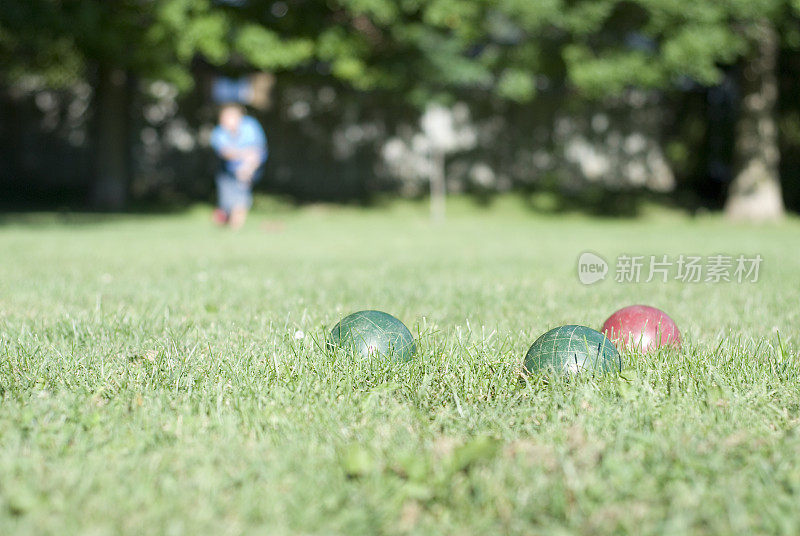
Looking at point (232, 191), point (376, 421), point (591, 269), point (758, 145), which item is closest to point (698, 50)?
point (758, 145)

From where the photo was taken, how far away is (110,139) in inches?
630

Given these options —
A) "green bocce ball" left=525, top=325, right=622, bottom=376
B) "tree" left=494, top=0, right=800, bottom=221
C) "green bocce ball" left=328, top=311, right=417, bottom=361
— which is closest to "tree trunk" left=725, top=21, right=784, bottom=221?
"tree" left=494, top=0, right=800, bottom=221

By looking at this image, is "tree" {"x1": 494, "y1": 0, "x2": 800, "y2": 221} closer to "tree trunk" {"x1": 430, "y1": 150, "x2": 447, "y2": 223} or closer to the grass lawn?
"tree trunk" {"x1": 430, "y1": 150, "x2": 447, "y2": 223}

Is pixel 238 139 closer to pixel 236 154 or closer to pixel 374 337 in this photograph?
pixel 236 154

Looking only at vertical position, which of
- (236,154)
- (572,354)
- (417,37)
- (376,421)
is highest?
(417,37)

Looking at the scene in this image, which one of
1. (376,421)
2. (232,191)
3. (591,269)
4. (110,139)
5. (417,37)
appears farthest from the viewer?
(110,139)

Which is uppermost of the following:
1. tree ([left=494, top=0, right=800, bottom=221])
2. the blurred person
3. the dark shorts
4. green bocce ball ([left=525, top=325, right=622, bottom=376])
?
tree ([left=494, top=0, right=800, bottom=221])

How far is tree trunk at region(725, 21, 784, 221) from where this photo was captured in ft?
49.8

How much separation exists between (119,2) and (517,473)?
47.3 ft

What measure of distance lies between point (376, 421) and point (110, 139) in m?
15.4

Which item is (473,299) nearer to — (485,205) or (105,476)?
(105,476)

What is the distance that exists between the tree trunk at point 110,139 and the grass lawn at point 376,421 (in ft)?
40.7

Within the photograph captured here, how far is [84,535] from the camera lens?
156 centimetres

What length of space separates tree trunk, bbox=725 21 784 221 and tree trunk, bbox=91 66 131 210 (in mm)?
13171
